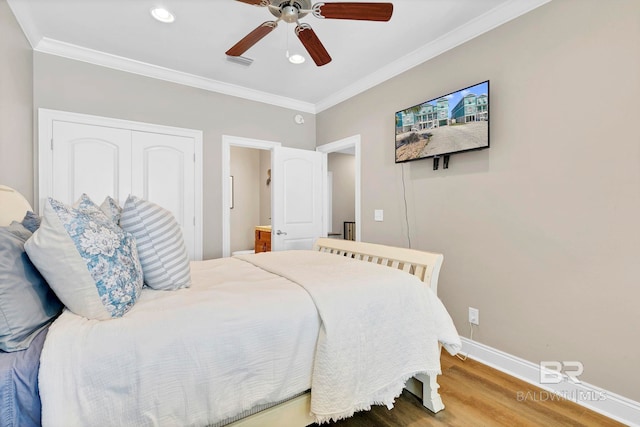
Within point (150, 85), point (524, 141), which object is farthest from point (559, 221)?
point (150, 85)

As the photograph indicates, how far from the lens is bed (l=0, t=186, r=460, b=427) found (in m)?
0.92

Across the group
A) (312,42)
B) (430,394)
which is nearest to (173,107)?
(312,42)

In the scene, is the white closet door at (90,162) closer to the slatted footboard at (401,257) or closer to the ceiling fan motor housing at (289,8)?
the ceiling fan motor housing at (289,8)

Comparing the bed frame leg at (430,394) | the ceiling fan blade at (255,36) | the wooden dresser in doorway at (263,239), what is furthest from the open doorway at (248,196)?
the bed frame leg at (430,394)

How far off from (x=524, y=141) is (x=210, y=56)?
2.86 metres

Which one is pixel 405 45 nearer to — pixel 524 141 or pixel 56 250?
pixel 524 141

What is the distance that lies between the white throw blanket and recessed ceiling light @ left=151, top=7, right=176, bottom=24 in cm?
Answer: 213

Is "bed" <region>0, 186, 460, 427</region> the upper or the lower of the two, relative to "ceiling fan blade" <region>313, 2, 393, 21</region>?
lower

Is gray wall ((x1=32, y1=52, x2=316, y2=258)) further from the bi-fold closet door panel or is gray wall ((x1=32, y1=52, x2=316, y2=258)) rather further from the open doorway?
the open doorway

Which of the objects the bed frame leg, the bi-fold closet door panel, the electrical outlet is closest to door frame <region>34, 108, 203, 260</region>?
the bi-fold closet door panel

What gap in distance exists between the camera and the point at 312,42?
6.51ft

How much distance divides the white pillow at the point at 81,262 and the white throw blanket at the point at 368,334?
0.77m

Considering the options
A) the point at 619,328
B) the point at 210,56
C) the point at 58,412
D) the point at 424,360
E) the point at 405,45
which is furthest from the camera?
the point at 210,56

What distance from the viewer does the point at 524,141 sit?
2.08 metres
